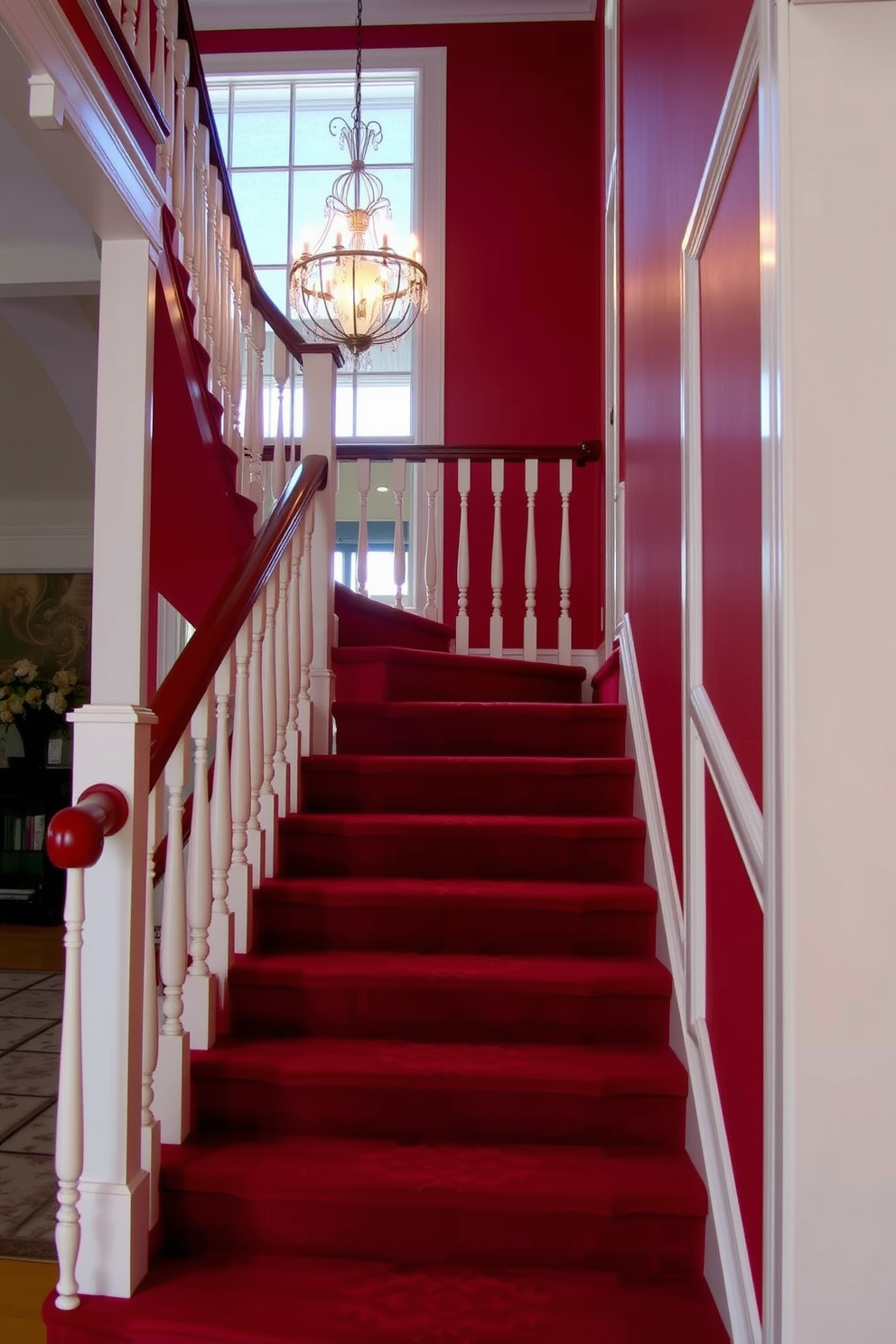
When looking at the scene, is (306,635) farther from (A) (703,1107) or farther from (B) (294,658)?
(A) (703,1107)

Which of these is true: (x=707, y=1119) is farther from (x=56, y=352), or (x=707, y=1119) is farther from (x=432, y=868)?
(x=56, y=352)

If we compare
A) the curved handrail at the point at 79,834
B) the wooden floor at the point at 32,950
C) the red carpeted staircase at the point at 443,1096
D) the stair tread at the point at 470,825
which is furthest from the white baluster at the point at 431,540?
the curved handrail at the point at 79,834

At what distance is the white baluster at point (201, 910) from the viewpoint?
7.63 feet

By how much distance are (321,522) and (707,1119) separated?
6.92 ft

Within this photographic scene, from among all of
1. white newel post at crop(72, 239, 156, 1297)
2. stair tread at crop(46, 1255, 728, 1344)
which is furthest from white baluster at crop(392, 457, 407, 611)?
stair tread at crop(46, 1255, 728, 1344)

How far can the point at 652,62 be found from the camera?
10.2 ft

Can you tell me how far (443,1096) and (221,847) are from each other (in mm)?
735

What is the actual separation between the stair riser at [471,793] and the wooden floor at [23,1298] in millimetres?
1304

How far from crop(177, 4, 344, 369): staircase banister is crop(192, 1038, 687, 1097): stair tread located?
225 centimetres

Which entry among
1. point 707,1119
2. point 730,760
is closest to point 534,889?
point 707,1119

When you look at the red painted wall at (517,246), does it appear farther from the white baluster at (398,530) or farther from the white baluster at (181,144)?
the white baluster at (181,144)

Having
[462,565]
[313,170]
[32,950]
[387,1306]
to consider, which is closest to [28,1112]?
[387,1306]

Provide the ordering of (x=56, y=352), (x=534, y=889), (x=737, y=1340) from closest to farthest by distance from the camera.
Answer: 1. (x=737, y=1340)
2. (x=534, y=889)
3. (x=56, y=352)

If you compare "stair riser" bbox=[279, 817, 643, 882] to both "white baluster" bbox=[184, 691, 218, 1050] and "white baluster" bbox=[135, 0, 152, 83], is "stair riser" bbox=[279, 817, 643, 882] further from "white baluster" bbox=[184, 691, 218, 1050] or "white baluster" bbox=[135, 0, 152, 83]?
"white baluster" bbox=[135, 0, 152, 83]
